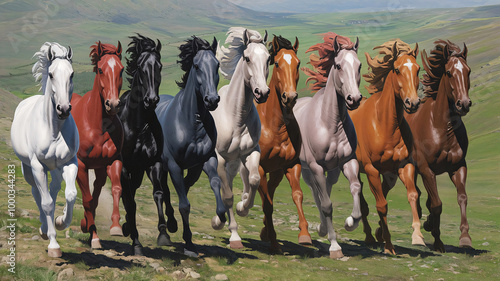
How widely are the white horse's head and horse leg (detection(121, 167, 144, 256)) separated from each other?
2498mm

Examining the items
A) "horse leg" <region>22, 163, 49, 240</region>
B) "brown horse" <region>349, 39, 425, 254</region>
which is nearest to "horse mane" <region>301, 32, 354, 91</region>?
"brown horse" <region>349, 39, 425, 254</region>

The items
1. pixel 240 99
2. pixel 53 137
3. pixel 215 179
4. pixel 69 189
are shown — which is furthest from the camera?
pixel 240 99

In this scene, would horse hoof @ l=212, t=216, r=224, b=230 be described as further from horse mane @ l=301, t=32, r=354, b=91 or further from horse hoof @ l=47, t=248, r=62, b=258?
horse mane @ l=301, t=32, r=354, b=91

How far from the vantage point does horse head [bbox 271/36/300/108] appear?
12.1m

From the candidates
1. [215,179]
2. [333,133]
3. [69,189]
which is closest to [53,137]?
[69,189]

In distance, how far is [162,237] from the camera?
12.2m

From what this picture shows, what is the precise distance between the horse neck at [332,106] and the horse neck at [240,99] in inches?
65.9

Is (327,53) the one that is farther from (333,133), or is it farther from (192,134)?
(192,134)

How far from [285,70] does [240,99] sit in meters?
1.12

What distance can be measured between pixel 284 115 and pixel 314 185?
6.04ft

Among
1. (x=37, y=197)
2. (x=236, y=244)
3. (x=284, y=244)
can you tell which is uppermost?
(x=37, y=197)

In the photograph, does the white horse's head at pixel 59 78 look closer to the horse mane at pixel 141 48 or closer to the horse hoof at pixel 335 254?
the horse mane at pixel 141 48

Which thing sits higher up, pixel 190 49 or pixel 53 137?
pixel 190 49

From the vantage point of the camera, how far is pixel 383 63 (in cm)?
1443
